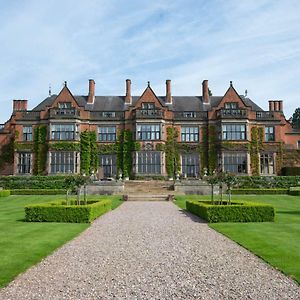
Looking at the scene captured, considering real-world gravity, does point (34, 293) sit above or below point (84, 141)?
below

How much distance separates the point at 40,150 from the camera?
164 ft

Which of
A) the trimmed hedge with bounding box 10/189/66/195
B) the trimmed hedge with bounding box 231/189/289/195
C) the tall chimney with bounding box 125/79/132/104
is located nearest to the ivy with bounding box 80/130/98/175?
the tall chimney with bounding box 125/79/132/104

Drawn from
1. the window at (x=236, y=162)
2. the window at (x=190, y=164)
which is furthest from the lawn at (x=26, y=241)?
the window at (x=236, y=162)

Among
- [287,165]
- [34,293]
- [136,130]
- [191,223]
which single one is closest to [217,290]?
[34,293]

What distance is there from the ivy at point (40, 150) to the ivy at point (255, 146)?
87.6ft

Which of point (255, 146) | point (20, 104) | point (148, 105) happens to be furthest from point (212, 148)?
point (20, 104)

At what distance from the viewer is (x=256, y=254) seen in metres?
11.4

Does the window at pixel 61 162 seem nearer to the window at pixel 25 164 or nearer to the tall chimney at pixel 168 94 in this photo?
the window at pixel 25 164

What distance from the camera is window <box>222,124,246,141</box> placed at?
4972 cm

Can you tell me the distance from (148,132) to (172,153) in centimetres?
425

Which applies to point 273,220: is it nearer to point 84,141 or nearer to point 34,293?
point 34,293

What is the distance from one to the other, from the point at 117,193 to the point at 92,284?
33.1 m

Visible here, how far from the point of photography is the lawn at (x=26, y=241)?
9.89 metres

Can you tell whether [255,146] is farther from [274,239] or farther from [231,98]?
[274,239]
